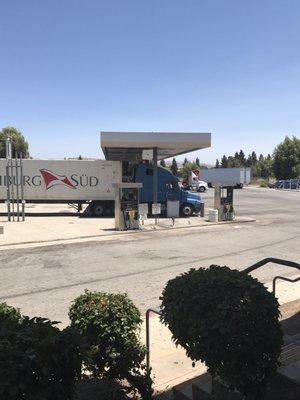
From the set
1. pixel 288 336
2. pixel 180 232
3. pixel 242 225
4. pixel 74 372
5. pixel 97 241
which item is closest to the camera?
pixel 74 372

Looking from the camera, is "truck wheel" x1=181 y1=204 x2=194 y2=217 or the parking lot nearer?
the parking lot

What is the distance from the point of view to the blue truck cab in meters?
28.5

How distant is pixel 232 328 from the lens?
12.1 feet

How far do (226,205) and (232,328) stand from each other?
74.2ft

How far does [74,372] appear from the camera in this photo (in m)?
3.57

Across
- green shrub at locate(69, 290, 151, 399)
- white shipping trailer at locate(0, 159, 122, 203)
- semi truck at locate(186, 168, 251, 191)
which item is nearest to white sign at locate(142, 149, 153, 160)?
white shipping trailer at locate(0, 159, 122, 203)

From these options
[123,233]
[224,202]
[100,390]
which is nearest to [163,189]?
[224,202]

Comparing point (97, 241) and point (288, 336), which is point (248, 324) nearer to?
point (288, 336)

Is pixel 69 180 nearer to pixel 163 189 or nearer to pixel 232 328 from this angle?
pixel 163 189

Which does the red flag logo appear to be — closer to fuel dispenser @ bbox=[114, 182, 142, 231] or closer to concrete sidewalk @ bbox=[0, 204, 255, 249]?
concrete sidewalk @ bbox=[0, 204, 255, 249]

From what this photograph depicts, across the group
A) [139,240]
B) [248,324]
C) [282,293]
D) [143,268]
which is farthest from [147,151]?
[248,324]

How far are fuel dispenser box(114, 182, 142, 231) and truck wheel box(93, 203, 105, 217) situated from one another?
7.55 metres

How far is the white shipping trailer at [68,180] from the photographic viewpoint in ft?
95.0

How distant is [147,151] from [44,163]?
711cm
